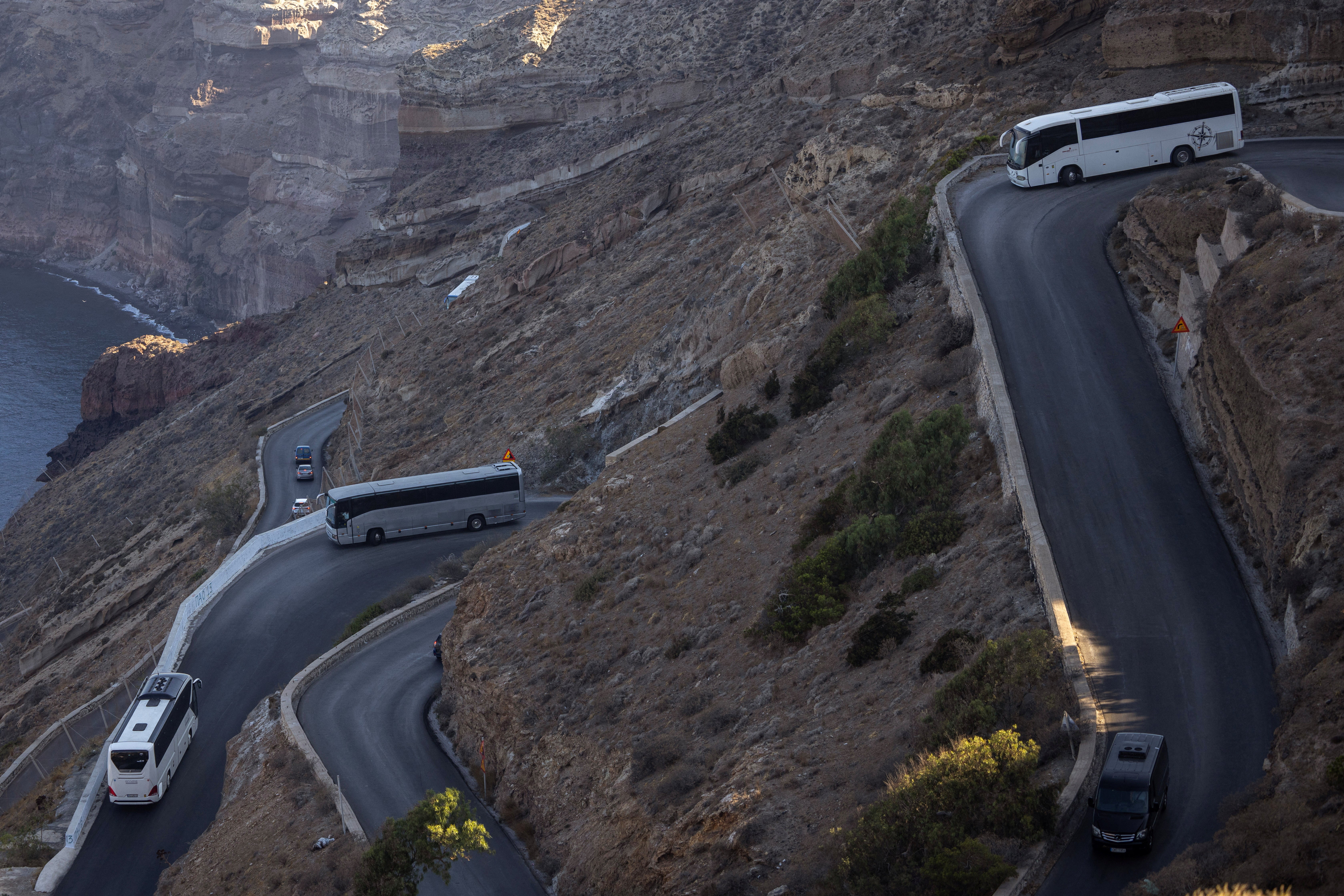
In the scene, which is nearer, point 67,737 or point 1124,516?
Answer: point 1124,516

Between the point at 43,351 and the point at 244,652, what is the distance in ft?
328

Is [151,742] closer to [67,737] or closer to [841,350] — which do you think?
[67,737]

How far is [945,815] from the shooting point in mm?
11961

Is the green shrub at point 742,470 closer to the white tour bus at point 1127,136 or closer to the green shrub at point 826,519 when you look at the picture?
the green shrub at point 826,519

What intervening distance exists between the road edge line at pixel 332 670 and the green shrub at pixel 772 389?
9.84 metres

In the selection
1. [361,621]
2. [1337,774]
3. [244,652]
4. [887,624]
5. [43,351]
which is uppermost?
[43,351]

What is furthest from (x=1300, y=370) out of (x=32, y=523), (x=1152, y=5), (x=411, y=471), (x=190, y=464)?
(x=32, y=523)

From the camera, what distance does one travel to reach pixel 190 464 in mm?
65125

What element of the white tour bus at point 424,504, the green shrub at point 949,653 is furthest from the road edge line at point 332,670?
the green shrub at point 949,653

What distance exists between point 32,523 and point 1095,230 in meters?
69.0

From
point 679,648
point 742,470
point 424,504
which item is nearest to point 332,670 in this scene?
point 424,504

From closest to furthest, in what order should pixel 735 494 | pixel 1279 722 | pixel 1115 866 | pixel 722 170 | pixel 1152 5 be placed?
pixel 1115 866 → pixel 1279 722 → pixel 735 494 → pixel 1152 5 → pixel 722 170

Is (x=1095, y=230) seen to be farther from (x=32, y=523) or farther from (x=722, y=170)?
(x=32, y=523)

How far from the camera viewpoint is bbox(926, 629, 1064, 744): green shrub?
1326 centimetres
